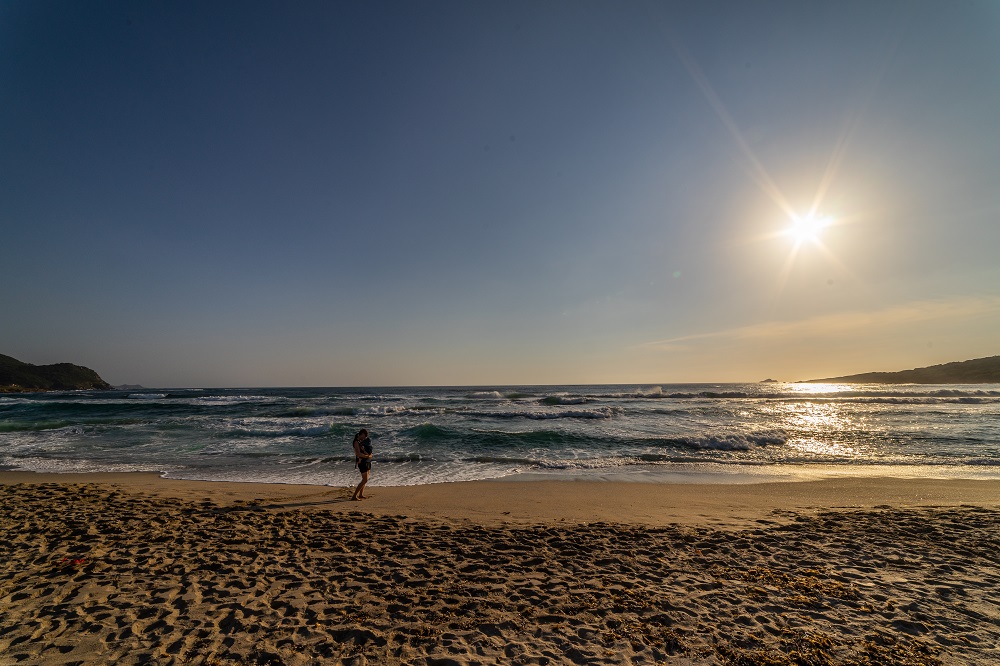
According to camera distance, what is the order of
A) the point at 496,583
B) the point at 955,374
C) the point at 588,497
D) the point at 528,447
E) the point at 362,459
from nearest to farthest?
the point at 496,583 → the point at 588,497 → the point at 362,459 → the point at 528,447 → the point at 955,374

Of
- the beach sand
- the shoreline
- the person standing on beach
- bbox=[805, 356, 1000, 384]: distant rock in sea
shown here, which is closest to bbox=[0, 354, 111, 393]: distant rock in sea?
the shoreline

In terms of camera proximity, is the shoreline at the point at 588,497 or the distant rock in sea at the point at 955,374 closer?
the shoreline at the point at 588,497

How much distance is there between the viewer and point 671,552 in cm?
581

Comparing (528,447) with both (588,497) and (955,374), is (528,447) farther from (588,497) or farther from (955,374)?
(955,374)

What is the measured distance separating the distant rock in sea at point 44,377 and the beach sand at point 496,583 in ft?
351

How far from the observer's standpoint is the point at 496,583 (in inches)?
192

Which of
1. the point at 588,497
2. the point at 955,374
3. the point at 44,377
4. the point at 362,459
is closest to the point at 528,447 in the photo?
the point at 588,497

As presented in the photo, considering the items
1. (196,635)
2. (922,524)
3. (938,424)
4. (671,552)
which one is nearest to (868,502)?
(922,524)

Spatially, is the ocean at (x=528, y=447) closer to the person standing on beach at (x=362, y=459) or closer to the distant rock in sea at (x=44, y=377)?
the person standing on beach at (x=362, y=459)

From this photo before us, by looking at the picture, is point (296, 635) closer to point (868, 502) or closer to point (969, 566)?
point (969, 566)

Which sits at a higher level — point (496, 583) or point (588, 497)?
point (496, 583)

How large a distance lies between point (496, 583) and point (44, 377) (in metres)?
134

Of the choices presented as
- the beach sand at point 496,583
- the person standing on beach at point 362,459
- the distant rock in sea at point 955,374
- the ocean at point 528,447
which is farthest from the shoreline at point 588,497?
the distant rock in sea at point 955,374

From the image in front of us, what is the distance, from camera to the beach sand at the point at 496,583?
364cm
